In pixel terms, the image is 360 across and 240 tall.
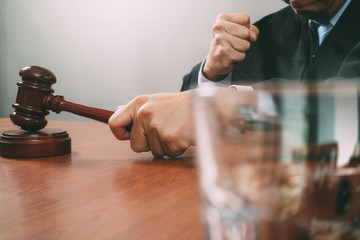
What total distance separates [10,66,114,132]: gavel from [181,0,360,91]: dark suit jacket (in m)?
0.66

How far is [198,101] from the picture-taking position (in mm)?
146

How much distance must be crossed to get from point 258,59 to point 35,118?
1197 millimetres

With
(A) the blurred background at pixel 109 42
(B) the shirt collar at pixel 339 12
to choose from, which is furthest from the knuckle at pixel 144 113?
(A) the blurred background at pixel 109 42

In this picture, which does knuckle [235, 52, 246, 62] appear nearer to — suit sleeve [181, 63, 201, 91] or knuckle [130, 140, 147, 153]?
suit sleeve [181, 63, 201, 91]

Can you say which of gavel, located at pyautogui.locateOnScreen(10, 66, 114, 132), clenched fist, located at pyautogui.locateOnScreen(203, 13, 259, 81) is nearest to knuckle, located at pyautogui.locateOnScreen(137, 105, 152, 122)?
gavel, located at pyautogui.locateOnScreen(10, 66, 114, 132)

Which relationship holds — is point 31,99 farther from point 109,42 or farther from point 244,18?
point 109,42

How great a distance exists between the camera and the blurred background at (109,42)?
2008 millimetres

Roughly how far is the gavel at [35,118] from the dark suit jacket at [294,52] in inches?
25.3

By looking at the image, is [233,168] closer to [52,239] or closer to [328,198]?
[328,198]

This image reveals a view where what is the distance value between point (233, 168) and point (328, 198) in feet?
0.13

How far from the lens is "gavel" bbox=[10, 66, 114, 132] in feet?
2.24

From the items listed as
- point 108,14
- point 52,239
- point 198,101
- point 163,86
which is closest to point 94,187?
point 52,239

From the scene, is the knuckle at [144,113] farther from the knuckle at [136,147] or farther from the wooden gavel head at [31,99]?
the wooden gavel head at [31,99]

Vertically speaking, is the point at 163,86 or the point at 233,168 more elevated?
the point at 233,168
